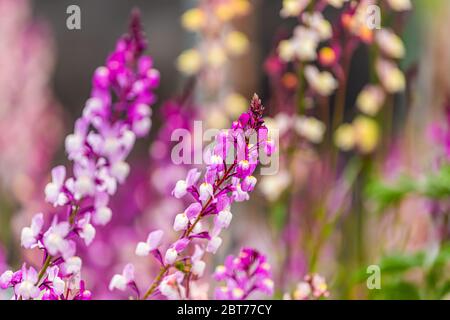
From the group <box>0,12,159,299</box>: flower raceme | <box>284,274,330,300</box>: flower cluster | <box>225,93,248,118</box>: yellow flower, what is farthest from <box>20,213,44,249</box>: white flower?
<box>225,93,248,118</box>: yellow flower

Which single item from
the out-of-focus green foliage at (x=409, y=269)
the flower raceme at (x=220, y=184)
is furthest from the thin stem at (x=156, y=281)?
the out-of-focus green foliage at (x=409, y=269)

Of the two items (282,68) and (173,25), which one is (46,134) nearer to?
(282,68)

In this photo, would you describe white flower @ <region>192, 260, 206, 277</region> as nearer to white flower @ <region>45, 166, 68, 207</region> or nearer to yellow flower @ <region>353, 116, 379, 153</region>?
white flower @ <region>45, 166, 68, 207</region>

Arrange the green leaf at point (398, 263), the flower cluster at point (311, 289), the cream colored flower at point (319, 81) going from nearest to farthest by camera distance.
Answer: the flower cluster at point (311, 289) < the green leaf at point (398, 263) < the cream colored flower at point (319, 81)

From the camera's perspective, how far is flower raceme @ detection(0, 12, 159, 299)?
0.78m

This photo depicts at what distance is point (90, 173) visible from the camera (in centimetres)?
80

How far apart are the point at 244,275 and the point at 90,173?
201 mm

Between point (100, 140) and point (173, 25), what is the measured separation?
2731mm

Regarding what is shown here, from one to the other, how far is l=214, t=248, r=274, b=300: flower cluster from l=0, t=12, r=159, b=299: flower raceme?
0.33 feet

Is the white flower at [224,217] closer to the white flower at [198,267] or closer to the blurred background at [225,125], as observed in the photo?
the white flower at [198,267]

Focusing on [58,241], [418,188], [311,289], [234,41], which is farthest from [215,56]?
[58,241]

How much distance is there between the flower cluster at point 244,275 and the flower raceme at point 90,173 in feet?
0.33

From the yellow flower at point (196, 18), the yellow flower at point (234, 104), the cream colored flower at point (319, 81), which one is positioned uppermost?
the yellow flower at point (196, 18)

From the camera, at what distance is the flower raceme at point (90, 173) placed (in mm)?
783
